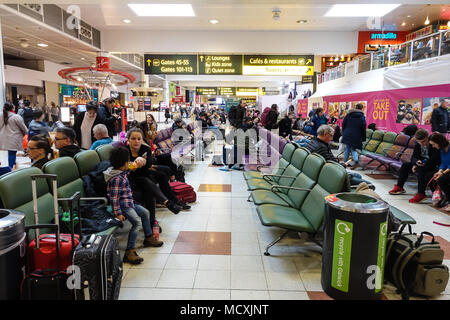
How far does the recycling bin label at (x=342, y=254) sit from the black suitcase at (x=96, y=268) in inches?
72.1

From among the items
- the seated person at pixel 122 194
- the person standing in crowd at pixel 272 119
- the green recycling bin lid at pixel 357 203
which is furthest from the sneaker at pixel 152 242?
the person standing in crowd at pixel 272 119

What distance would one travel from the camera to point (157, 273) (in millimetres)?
3201

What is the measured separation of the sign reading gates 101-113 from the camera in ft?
33.4

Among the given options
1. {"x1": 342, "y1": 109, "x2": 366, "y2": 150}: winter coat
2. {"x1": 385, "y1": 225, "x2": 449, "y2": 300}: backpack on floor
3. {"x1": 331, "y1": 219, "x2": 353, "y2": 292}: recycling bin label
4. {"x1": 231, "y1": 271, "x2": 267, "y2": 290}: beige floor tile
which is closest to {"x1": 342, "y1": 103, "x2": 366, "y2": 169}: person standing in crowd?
{"x1": 342, "y1": 109, "x2": 366, "y2": 150}: winter coat

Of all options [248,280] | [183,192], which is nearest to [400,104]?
[183,192]

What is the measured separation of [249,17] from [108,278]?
747 centimetres

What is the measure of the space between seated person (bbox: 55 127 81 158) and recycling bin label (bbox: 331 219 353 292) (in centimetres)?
331

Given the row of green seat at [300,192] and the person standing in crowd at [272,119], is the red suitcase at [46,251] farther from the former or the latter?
the person standing in crowd at [272,119]

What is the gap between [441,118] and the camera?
24.4 ft

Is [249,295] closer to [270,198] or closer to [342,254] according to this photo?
[342,254]

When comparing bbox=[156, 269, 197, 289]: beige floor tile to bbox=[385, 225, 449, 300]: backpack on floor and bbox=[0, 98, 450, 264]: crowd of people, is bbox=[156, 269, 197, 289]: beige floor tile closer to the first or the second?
bbox=[0, 98, 450, 264]: crowd of people

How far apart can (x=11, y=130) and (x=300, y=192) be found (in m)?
6.34

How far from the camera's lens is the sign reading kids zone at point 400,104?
8172 mm
